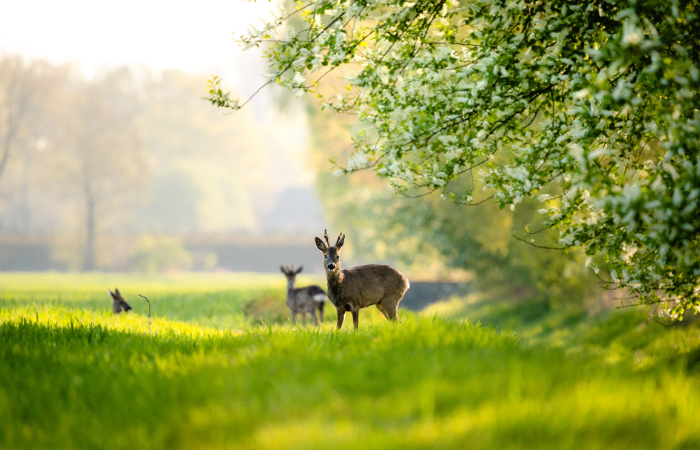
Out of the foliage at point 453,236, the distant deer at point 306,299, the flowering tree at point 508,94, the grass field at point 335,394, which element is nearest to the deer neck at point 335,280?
the grass field at point 335,394

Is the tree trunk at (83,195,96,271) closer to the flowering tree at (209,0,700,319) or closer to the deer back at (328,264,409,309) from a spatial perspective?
the deer back at (328,264,409,309)

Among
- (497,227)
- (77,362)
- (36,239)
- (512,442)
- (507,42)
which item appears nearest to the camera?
(512,442)

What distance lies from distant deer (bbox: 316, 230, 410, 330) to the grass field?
151 cm

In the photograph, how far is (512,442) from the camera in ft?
15.0

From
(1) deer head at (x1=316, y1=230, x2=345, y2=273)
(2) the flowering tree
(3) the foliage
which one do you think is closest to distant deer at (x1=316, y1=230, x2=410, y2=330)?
(1) deer head at (x1=316, y1=230, x2=345, y2=273)

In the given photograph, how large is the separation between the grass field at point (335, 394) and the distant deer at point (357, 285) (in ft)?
4.97

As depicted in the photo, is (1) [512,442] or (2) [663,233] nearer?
(1) [512,442]

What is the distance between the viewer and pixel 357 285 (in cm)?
1029

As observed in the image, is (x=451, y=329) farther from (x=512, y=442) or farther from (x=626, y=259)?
(x=512, y=442)

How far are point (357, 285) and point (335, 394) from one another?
4.72m

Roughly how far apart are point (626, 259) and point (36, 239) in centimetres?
6376

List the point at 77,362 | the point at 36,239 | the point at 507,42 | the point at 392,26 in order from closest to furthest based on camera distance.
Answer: the point at 77,362 → the point at 507,42 → the point at 392,26 → the point at 36,239

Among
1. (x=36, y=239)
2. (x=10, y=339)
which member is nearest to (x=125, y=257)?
(x=36, y=239)

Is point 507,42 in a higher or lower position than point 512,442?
higher
